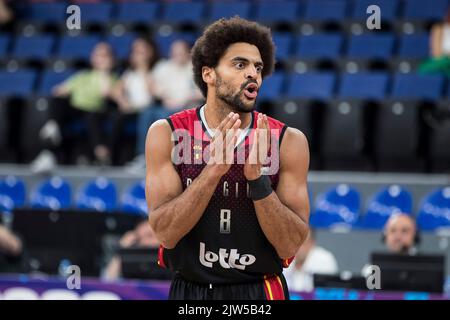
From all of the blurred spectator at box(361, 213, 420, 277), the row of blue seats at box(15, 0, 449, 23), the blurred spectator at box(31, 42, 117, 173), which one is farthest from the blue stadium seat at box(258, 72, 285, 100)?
the blurred spectator at box(361, 213, 420, 277)

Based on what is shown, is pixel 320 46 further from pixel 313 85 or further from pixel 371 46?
pixel 313 85

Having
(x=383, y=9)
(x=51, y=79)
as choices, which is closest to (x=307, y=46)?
(x=383, y=9)

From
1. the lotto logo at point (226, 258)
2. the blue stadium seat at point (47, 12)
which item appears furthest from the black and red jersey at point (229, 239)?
the blue stadium seat at point (47, 12)

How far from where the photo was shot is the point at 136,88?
1073 centimetres

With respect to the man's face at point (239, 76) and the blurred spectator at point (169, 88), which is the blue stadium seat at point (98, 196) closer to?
the blurred spectator at point (169, 88)

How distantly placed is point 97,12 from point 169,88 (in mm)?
3324

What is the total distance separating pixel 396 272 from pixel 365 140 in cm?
385

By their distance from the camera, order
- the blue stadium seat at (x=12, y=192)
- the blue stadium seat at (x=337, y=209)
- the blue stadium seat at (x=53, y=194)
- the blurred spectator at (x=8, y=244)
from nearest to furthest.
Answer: the blurred spectator at (x=8, y=244), the blue stadium seat at (x=337, y=209), the blue stadium seat at (x=53, y=194), the blue stadium seat at (x=12, y=192)

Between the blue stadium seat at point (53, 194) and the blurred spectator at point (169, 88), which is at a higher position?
the blurred spectator at point (169, 88)

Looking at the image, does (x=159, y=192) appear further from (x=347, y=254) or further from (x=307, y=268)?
(x=347, y=254)

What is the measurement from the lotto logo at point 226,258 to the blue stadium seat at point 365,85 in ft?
22.0

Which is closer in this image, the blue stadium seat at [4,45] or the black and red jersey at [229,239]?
the black and red jersey at [229,239]

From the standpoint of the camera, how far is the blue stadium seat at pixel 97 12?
1312 centimetres

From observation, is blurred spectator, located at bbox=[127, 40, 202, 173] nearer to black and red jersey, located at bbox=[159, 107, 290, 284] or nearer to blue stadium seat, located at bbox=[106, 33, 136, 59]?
blue stadium seat, located at bbox=[106, 33, 136, 59]
